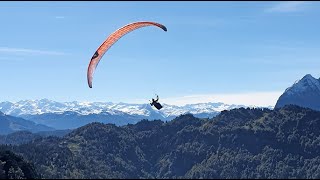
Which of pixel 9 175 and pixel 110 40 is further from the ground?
pixel 110 40

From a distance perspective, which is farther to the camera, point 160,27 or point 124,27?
point 124,27

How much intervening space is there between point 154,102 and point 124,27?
13408 millimetres

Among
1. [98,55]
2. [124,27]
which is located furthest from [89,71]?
[124,27]

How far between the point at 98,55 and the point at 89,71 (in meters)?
3.42

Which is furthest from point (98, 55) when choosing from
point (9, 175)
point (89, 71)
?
point (9, 175)

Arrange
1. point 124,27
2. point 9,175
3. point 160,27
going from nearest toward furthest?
point 160,27, point 124,27, point 9,175

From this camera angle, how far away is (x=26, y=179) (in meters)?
198

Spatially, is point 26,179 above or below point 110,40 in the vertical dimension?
below

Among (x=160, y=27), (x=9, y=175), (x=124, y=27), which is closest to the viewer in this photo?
(x=160, y=27)

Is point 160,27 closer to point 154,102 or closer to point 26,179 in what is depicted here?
point 154,102

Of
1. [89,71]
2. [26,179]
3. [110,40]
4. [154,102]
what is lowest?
[26,179]

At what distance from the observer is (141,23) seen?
7925 cm

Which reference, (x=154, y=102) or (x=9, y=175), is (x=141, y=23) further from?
(x=9, y=175)

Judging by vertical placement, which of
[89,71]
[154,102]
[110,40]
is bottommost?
[154,102]
